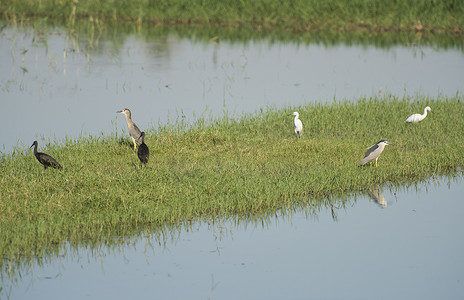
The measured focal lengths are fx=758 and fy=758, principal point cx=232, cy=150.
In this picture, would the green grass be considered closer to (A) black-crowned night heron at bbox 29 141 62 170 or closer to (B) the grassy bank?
(A) black-crowned night heron at bbox 29 141 62 170

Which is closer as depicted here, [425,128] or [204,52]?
[425,128]

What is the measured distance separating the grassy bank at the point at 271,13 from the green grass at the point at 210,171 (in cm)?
1569

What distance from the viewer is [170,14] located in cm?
3550

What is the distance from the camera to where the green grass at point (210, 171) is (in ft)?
33.1

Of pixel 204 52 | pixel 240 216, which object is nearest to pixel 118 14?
pixel 204 52

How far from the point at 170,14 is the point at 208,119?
19.4 metres

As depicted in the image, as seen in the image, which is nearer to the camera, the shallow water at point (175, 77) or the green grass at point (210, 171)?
the green grass at point (210, 171)

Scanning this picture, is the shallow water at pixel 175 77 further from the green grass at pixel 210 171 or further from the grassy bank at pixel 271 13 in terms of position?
the grassy bank at pixel 271 13

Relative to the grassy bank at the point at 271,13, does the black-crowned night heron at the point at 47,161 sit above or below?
below

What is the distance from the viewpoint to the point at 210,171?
12570 millimetres

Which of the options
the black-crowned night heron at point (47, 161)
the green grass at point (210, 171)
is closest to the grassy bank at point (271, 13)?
the green grass at point (210, 171)

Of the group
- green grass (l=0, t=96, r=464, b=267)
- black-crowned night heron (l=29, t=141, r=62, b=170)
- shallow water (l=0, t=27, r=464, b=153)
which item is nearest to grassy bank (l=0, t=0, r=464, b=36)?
shallow water (l=0, t=27, r=464, b=153)

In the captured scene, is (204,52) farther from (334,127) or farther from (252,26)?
(334,127)

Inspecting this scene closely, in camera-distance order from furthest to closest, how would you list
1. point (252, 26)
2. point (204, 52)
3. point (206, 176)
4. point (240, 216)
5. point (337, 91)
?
point (252, 26) → point (204, 52) → point (337, 91) → point (206, 176) → point (240, 216)
